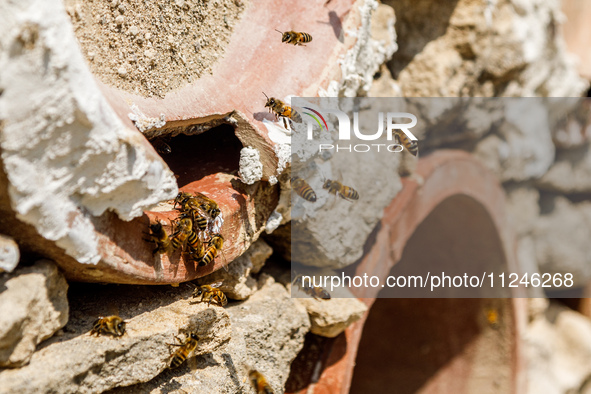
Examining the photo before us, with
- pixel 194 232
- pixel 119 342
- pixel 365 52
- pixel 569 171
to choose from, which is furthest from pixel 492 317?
pixel 119 342

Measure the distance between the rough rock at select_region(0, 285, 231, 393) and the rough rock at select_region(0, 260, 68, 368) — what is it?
0.04 m

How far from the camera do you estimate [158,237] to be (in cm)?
119

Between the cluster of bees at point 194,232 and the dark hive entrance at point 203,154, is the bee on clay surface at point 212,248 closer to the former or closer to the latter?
the cluster of bees at point 194,232

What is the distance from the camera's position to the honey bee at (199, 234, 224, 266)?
132 centimetres

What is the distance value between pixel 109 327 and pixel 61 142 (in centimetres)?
40

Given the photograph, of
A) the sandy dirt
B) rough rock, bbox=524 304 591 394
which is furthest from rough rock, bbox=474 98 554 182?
the sandy dirt

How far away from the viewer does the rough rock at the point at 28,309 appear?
38.6 inches

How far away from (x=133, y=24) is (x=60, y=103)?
0.44 metres

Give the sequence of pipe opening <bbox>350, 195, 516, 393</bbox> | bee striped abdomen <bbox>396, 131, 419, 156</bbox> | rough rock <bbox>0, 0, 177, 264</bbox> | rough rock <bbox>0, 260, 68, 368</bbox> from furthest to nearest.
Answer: pipe opening <bbox>350, 195, 516, 393</bbox>
bee striped abdomen <bbox>396, 131, 419, 156</bbox>
rough rock <bbox>0, 260, 68, 368</bbox>
rough rock <bbox>0, 0, 177, 264</bbox>

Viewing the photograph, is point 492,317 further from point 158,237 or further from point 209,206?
point 158,237

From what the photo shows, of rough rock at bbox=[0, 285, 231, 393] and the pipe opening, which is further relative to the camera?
the pipe opening

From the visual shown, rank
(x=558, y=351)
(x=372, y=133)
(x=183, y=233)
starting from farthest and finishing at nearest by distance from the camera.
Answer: (x=558, y=351) → (x=372, y=133) → (x=183, y=233)

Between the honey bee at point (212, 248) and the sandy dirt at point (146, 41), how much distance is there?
0.36 m

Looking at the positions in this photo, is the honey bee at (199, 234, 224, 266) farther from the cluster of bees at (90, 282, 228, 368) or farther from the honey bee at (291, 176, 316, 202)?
the honey bee at (291, 176, 316, 202)
